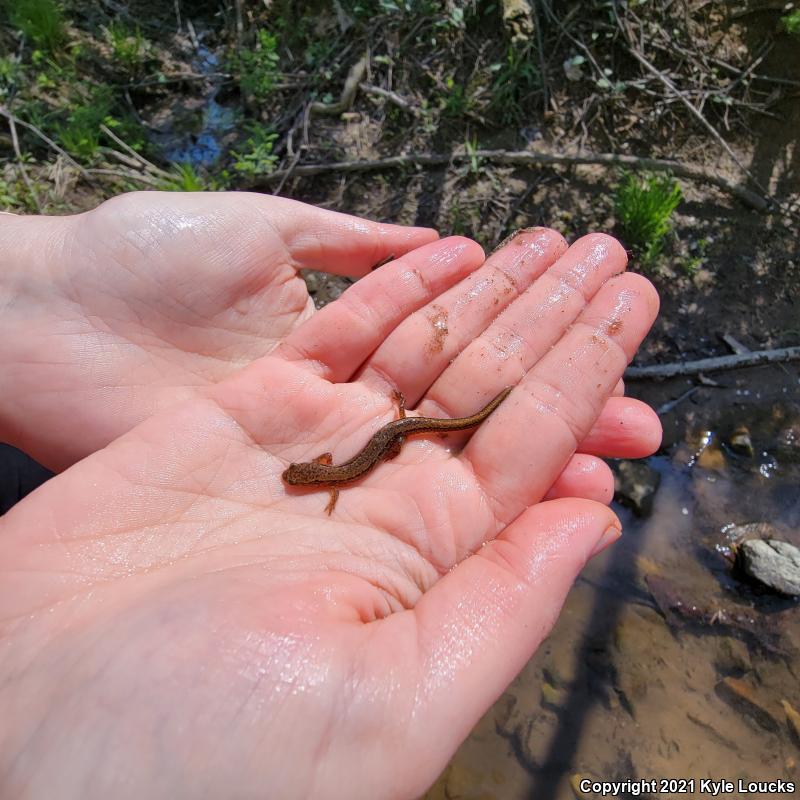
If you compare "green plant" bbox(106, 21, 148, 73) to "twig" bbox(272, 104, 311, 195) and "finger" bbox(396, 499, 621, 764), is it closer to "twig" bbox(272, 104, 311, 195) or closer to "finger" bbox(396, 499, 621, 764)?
"twig" bbox(272, 104, 311, 195)

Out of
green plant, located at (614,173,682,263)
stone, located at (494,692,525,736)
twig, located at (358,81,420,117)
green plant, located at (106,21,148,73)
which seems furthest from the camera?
green plant, located at (106,21,148,73)

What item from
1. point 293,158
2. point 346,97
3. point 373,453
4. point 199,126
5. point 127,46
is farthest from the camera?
point 199,126

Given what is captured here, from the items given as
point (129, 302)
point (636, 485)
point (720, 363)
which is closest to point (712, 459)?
point (636, 485)

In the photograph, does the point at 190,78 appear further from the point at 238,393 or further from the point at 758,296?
the point at 758,296

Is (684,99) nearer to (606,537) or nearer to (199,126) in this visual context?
(606,537)

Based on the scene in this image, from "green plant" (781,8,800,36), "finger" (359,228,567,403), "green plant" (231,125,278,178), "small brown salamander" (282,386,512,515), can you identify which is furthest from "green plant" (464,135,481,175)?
"small brown salamander" (282,386,512,515)

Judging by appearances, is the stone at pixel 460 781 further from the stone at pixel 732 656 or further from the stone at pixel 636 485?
the stone at pixel 636 485

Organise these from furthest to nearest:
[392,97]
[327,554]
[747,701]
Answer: [392,97]
[747,701]
[327,554]
